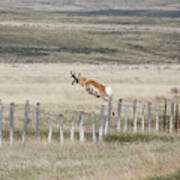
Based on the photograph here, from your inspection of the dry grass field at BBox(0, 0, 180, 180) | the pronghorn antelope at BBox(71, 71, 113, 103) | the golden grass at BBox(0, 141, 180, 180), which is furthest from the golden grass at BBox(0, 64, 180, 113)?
the golden grass at BBox(0, 141, 180, 180)

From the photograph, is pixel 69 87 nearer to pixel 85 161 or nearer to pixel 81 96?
pixel 81 96

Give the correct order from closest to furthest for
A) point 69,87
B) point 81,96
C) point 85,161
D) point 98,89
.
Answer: point 85,161, point 98,89, point 81,96, point 69,87

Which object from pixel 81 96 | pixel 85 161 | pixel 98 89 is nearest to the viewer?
pixel 85 161

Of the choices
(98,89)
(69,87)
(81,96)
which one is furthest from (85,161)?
(69,87)

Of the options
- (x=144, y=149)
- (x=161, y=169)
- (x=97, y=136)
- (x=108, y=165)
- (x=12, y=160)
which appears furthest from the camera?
→ (x=97, y=136)

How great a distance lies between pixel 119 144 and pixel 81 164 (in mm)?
4200

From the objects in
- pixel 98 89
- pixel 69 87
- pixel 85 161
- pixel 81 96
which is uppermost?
pixel 85 161

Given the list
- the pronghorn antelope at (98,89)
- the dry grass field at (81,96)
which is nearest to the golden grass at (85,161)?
the dry grass field at (81,96)

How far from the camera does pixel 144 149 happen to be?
15031 mm

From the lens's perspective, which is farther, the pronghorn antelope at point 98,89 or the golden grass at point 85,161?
the pronghorn antelope at point 98,89

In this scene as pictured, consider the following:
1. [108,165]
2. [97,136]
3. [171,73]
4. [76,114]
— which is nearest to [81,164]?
[108,165]

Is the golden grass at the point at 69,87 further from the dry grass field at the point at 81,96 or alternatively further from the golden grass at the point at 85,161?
the golden grass at the point at 85,161

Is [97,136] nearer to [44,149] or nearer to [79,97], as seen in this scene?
[44,149]

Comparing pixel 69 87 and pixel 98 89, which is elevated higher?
pixel 98 89
